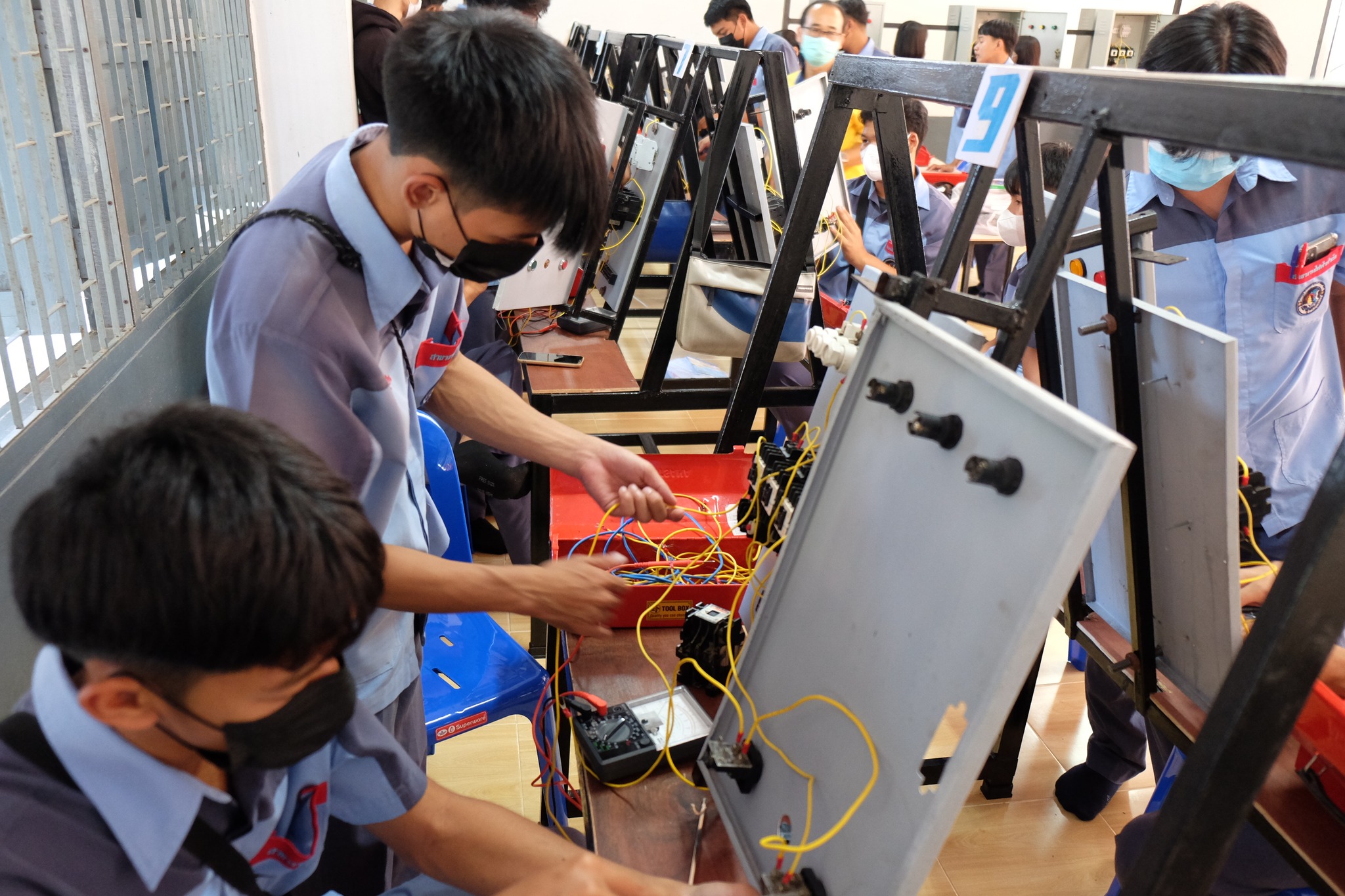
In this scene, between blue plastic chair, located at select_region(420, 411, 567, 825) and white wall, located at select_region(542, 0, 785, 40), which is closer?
blue plastic chair, located at select_region(420, 411, 567, 825)

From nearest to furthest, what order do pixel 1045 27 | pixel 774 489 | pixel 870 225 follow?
pixel 774 489, pixel 870 225, pixel 1045 27

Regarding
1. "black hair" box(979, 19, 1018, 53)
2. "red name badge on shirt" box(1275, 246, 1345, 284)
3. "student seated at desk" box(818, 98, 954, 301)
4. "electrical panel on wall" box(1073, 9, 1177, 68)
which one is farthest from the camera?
"electrical panel on wall" box(1073, 9, 1177, 68)

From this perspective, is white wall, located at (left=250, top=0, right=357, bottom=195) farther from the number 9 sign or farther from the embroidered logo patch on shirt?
the embroidered logo patch on shirt

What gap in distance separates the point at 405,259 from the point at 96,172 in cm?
95

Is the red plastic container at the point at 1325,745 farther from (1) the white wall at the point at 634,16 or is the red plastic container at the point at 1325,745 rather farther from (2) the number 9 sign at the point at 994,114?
(1) the white wall at the point at 634,16

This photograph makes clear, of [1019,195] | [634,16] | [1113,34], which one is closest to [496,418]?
[1019,195]

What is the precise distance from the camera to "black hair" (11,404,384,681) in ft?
1.98

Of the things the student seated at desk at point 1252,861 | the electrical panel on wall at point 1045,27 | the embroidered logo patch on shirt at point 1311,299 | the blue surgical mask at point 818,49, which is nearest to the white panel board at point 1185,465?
the student seated at desk at point 1252,861

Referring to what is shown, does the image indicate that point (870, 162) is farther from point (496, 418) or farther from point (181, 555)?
point (181, 555)

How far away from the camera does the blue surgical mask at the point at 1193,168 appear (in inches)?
55.1

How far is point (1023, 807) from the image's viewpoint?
6.24 feet

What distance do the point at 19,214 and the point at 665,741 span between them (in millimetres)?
1159

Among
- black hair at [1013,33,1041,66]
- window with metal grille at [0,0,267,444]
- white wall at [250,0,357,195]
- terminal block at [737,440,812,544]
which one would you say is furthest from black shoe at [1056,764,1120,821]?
black hair at [1013,33,1041,66]

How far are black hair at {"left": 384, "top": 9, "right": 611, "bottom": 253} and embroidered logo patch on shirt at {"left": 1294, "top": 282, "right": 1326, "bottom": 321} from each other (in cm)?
122
